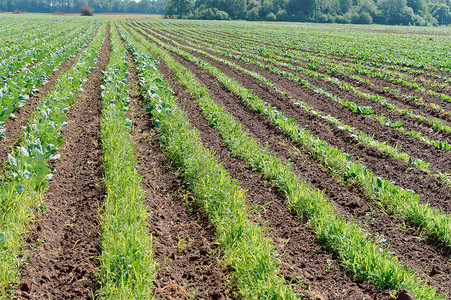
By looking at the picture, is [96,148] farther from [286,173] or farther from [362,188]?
[362,188]

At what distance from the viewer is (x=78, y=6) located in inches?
5615

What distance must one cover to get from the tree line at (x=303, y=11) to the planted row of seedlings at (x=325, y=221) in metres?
88.9

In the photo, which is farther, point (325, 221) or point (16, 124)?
point (16, 124)

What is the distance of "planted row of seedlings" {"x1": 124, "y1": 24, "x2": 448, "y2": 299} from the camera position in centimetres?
362

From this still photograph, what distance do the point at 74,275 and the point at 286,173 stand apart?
346cm

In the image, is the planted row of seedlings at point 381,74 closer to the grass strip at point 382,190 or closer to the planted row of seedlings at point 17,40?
the grass strip at point 382,190

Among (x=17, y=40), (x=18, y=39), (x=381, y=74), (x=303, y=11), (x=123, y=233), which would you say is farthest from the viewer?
(x=303, y=11)

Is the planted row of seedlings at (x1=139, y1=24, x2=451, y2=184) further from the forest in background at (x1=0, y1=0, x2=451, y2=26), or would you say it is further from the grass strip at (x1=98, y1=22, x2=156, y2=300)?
the forest in background at (x1=0, y1=0, x2=451, y2=26)

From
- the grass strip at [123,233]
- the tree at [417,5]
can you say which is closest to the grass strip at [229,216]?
the grass strip at [123,233]

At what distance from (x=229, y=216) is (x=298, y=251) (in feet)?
3.03

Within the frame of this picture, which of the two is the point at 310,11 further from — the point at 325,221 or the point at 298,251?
the point at 298,251

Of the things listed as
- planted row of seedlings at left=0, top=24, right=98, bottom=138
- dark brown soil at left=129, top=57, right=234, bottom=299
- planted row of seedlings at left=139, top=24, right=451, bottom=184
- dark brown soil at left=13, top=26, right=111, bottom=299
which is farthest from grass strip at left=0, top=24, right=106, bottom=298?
planted row of seedlings at left=139, top=24, right=451, bottom=184

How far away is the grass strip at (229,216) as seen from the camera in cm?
343

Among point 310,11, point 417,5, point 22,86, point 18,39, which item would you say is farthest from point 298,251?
point 417,5
